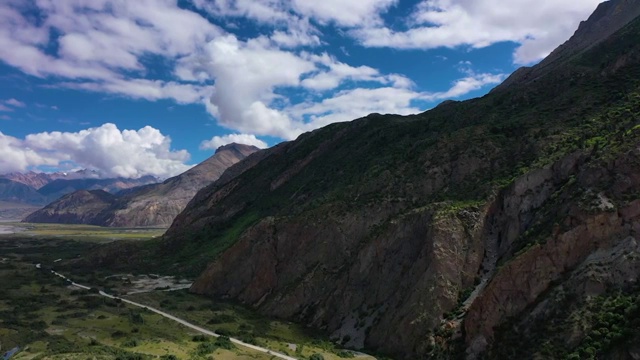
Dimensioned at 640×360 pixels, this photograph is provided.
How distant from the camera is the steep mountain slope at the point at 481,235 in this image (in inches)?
1427

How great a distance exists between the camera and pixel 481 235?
1949 inches

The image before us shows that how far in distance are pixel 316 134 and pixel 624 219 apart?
104 meters

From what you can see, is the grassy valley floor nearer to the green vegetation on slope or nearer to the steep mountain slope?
the steep mountain slope

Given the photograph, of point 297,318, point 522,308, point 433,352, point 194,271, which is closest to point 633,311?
point 522,308

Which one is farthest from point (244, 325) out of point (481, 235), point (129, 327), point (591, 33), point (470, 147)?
point (591, 33)

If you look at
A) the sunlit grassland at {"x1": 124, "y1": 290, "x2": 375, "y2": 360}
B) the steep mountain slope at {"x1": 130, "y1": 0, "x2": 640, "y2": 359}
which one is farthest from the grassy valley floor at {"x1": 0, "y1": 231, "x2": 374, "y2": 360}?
the steep mountain slope at {"x1": 130, "y1": 0, "x2": 640, "y2": 359}

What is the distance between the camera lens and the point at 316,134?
137000 millimetres

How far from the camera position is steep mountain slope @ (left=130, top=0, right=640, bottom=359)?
119 feet

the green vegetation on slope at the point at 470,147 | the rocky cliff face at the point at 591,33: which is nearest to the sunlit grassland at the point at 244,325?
the green vegetation on slope at the point at 470,147

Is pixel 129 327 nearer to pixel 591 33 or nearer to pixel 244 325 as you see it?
pixel 244 325

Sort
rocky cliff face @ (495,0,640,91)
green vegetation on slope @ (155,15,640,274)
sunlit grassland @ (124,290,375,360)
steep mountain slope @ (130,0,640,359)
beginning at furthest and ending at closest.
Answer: rocky cliff face @ (495,0,640,91) → green vegetation on slope @ (155,15,640,274) → sunlit grassland @ (124,290,375,360) → steep mountain slope @ (130,0,640,359)

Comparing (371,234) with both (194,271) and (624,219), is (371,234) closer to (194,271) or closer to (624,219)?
(624,219)

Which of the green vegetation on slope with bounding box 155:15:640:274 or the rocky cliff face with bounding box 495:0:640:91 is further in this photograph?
the rocky cliff face with bounding box 495:0:640:91

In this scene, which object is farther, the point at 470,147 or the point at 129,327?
the point at 470,147
